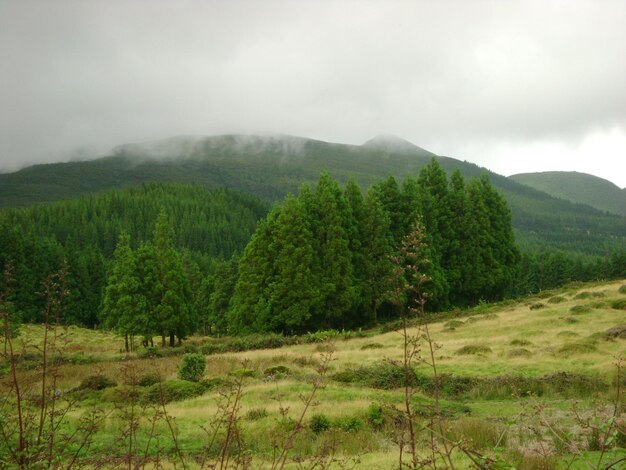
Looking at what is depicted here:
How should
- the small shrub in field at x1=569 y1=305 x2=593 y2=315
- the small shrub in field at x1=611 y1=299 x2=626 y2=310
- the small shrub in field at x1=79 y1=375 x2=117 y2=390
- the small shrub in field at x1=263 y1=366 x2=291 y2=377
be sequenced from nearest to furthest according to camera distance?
the small shrub in field at x1=79 y1=375 x2=117 y2=390, the small shrub in field at x1=263 y1=366 x2=291 y2=377, the small shrub in field at x1=611 y1=299 x2=626 y2=310, the small shrub in field at x1=569 y1=305 x2=593 y2=315

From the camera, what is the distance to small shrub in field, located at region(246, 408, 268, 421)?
1232cm

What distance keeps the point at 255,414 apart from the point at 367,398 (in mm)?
3605

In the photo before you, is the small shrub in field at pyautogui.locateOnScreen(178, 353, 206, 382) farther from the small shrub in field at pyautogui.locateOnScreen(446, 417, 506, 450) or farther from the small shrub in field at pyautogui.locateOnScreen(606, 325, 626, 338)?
the small shrub in field at pyautogui.locateOnScreen(606, 325, 626, 338)

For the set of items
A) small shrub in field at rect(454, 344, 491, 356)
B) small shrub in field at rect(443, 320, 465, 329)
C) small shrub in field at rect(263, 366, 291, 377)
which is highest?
small shrub in field at rect(454, 344, 491, 356)

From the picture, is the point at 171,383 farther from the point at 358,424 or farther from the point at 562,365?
the point at 562,365

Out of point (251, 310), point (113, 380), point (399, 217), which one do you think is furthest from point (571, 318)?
point (113, 380)

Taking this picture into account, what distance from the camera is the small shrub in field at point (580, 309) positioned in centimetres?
2723

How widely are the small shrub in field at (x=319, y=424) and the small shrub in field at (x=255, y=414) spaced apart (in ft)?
5.36

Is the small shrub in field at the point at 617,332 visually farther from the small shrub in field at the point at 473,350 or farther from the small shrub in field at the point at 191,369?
the small shrub in field at the point at 191,369

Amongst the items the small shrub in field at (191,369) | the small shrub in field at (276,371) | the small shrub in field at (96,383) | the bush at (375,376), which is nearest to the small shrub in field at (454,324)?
the bush at (375,376)

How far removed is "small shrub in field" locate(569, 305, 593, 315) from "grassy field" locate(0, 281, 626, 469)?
0.51ft

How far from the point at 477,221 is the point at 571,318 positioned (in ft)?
67.0

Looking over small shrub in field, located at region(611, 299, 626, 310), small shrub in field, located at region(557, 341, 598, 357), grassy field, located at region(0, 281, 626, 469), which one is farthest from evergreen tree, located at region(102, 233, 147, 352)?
small shrub in field, located at region(611, 299, 626, 310)

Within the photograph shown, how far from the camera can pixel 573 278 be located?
9538 cm
